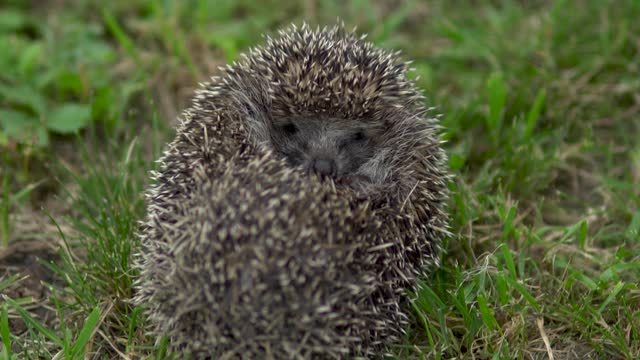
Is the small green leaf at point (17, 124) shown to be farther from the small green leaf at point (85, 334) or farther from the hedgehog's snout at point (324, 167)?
the hedgehog's snout at point (324, 167)

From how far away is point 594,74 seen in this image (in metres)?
6.72

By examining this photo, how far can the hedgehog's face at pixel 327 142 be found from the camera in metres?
4.73

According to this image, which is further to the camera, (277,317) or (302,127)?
(302,127)

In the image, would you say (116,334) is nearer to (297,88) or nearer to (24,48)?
(297,88)

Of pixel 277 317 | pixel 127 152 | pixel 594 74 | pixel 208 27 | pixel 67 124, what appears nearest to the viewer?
pixel 277 317

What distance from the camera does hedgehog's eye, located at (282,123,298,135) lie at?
489 cm

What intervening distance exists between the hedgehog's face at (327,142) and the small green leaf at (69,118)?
2150mm

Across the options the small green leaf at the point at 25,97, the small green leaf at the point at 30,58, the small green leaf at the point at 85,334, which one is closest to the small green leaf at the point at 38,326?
the small green leaf at the point at 85,334

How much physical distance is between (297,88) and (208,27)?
131 inches

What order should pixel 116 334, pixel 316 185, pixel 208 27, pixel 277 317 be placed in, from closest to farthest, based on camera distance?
1. pixel 277 317
2. pixel 316 185
3. pixel 116 334
4. pixel 208 27

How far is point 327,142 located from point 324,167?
0.25 metres

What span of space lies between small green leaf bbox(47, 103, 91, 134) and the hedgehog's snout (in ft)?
8.10

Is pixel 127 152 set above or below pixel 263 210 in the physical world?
below

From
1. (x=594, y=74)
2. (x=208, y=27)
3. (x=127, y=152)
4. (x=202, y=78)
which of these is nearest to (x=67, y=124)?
(x=127, y=152)
